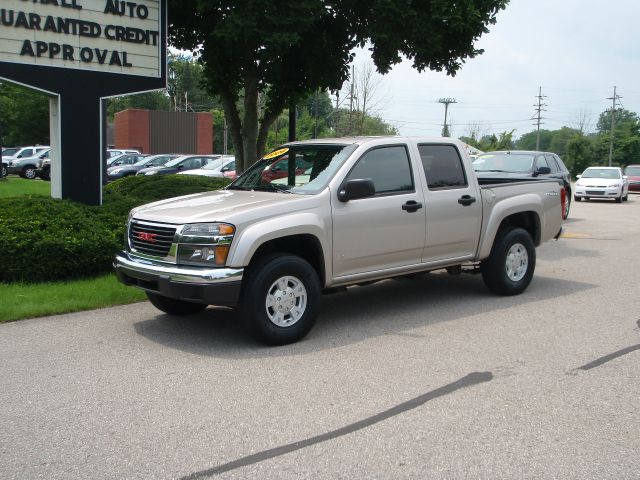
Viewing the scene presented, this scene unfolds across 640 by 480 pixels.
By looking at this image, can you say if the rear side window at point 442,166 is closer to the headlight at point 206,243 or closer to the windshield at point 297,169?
the windshield at point 297,169

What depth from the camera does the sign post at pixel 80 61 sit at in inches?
396

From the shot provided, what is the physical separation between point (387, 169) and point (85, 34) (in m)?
5.76

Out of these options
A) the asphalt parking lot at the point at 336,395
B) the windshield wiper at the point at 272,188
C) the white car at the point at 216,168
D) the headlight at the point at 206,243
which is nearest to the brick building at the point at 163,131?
the white car at the point at 216,168

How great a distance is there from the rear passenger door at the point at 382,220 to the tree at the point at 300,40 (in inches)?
134

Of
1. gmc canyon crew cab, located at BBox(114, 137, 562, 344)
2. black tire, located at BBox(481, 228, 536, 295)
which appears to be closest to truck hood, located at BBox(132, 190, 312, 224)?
gmc canyon crew cab, located at BBox(114, 137, 562, 344)

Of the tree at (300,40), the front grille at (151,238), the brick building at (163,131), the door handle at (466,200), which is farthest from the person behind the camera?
the brick building at (163,131)

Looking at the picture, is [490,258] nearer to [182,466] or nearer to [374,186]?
[374,186]

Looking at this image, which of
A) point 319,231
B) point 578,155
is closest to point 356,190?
point 319,231

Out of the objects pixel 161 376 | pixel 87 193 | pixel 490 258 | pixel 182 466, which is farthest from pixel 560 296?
pixel 87 193

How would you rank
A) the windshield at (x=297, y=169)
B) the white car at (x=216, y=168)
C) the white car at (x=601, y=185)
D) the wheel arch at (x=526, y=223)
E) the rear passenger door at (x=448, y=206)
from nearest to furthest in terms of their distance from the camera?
the windshield at (x=297, y=169) → the rear passenger door at (x=448, y=206) → the wheel arch at (x=526, y=223) → the white car at (x=216, y=168) → the white car at (x=601, y=185)

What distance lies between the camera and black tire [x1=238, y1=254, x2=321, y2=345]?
624 cm

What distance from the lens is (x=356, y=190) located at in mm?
Answer: 6797

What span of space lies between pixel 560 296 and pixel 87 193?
709 cm

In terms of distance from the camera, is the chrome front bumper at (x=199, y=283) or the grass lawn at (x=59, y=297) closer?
the chrome front bumper at (x=199, y=283)
